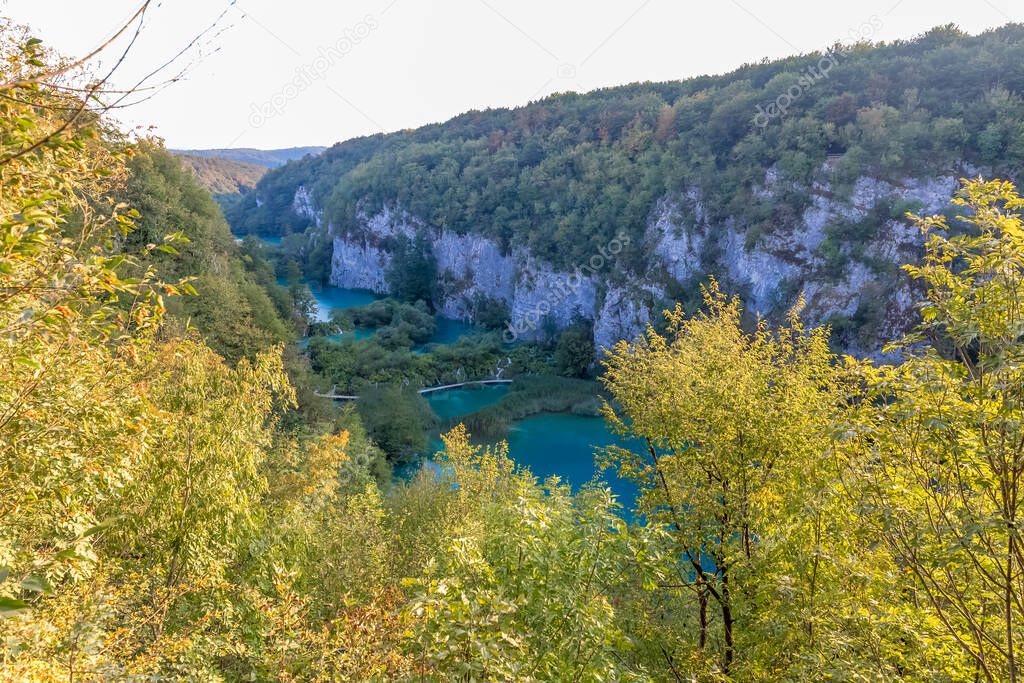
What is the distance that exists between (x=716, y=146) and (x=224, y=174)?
146 metres

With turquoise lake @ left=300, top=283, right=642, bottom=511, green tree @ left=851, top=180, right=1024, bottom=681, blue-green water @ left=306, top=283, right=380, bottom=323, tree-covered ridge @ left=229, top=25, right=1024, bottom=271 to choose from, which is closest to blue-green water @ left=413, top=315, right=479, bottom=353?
tree-covered ridge @ left=229, top=25, right=1024, bottom=271

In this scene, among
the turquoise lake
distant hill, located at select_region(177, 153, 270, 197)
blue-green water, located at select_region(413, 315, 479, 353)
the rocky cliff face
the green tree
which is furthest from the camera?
distant hill, located at select_region(177, 153, 270, 197)

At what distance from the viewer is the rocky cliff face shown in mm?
34969

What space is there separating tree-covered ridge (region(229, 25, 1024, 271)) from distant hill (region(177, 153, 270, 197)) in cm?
6470

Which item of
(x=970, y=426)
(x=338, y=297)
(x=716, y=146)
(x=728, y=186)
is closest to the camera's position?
(x=970, y=426)

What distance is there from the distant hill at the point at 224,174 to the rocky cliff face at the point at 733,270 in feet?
297

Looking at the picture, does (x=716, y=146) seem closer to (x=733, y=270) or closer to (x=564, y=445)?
(x=733, y=270)

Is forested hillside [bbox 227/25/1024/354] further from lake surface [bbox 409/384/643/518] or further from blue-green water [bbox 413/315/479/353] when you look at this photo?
lake surface [bbox 409/384/643/518]

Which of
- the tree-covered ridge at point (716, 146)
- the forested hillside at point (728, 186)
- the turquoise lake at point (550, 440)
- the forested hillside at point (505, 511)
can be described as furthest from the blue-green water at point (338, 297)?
the forested hillside at point (505, 511)

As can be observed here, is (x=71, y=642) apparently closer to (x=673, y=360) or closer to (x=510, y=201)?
Result: (x=673, y=360)

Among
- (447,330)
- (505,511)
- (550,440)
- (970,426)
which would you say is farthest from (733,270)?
(970,426)

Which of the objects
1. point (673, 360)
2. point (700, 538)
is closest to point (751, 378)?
point (673, 360)

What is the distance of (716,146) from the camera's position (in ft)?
165

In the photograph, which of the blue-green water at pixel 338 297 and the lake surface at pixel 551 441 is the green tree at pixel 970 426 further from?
→ the blue-green water at pixel 338 297
